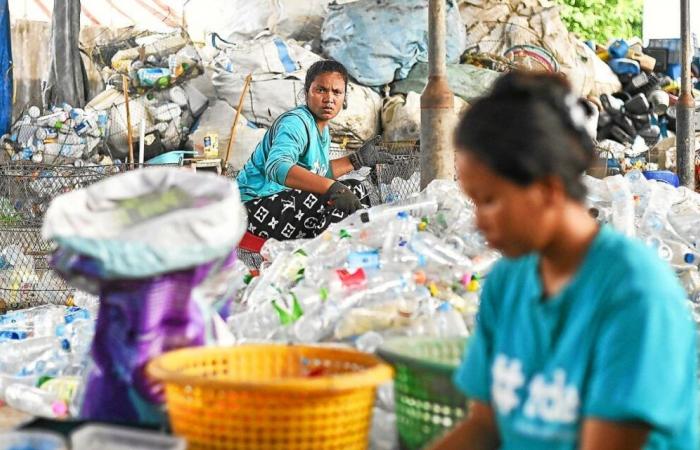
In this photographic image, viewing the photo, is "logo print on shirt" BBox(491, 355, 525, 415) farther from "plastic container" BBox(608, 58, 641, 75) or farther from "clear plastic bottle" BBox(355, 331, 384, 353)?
"plastic container" BBox(608, 58, 641, 75)

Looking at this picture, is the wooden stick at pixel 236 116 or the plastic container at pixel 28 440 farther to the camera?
the wooden stick at pixel 236 116

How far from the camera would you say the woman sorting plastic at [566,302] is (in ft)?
5.55

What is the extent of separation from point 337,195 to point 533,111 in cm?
359

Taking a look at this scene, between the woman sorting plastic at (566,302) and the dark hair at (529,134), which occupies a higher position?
the dark hair at (529,134)

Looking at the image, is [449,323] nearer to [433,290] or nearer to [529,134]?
[433,290]

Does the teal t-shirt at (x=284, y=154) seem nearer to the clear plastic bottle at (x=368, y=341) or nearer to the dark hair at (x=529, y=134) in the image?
the clear plastic bottle at (x=368, y=341)

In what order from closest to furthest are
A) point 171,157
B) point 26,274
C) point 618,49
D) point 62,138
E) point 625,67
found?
point 26,274, point 171,157, point 62,138, point 625,67, point 618,49

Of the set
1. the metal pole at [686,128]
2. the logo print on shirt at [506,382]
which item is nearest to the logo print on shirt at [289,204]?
the logo print on shirt at [506,382]

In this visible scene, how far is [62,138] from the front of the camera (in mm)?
9328

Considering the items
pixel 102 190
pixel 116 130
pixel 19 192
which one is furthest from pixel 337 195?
pixel 116 130

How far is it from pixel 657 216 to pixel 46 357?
118 inches

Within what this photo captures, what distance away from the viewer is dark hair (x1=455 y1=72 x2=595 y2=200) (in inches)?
67.7

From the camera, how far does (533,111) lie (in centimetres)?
173

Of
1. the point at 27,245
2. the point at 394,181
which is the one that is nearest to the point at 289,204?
the point at 394,181
